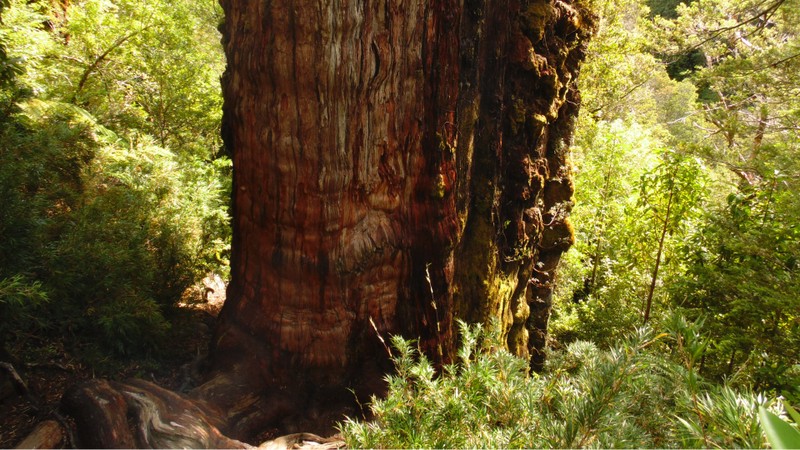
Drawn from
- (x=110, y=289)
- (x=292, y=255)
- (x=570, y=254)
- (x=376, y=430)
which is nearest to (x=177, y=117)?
(x=110, y=289)

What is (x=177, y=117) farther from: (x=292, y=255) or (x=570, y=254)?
(x=570, y=254)

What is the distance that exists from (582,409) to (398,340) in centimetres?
107

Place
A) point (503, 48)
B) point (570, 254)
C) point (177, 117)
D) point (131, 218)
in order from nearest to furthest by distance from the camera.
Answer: point (131, 218)
point (503, 48)
point (177, 117)
point (570, 254)

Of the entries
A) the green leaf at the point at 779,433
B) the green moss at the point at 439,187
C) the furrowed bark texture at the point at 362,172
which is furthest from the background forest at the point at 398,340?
the green moss at the point at 439,187

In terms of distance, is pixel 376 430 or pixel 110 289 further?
pixel 110 289

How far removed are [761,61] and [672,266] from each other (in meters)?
2.86

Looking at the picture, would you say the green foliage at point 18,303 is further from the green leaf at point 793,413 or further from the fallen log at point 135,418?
the green leaf at point 793,413

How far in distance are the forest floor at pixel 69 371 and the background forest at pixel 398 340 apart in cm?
5

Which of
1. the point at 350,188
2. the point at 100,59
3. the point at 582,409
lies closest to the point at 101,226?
the point at 350,188

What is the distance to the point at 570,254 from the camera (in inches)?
333

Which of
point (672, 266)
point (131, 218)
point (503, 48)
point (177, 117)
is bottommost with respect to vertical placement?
point (672, 266)

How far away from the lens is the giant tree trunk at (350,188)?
9.19 ft

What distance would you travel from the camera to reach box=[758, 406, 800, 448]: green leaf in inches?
33.4

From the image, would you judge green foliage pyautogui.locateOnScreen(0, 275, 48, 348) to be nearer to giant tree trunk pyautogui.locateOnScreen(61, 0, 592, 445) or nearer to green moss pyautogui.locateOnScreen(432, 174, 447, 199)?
giant tree trunk pyautogui.locateOnScreen(61, 0, 592, 445)
